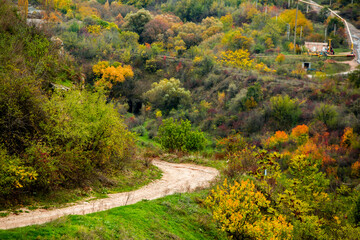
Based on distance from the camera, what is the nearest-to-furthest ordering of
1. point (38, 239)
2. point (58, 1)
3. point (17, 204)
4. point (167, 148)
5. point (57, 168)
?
point (38, 239) < point (17, 204) < point (57, 168) < point (167, 148) < point (58, 1)

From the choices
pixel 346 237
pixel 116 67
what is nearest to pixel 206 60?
pixel 116 67

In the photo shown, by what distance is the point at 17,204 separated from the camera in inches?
406

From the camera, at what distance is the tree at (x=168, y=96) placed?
4878 cm

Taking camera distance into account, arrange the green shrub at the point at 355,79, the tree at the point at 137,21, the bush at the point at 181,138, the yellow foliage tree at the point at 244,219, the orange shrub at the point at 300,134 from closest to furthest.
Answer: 1. the yellow foliage tree at the point at 244,219
2. the bush at the point at 181,138
3. the orange shrub at the point at 300,134
4. the green shrub at the point at 355,79
5. the tree at the point at 137,21

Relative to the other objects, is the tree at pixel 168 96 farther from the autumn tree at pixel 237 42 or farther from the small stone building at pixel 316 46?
the small stone building at pixel 316 46

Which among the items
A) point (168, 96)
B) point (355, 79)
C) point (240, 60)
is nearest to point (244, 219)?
point (355, 79)

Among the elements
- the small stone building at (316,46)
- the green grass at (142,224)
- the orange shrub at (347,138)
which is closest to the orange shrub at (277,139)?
the orange shrub at (347,138)

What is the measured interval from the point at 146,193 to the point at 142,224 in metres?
4.41

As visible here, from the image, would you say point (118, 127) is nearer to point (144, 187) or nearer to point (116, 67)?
point (144, 187)

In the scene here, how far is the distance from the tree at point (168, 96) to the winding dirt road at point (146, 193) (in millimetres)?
25163

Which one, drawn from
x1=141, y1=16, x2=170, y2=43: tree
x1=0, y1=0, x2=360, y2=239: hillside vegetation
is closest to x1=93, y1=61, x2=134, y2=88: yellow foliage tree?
x1=0, y1=0, x2=360, y2=239: hillside vegetation

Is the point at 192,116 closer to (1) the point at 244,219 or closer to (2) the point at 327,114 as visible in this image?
(2) the point at 327,114

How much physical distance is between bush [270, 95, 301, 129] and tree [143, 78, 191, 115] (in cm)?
1362

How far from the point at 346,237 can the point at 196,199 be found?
24.4ft
